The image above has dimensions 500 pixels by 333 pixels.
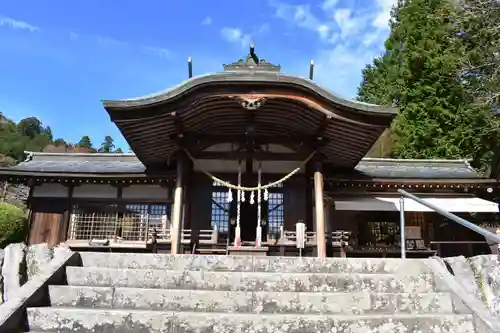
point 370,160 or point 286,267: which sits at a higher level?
point 370,160

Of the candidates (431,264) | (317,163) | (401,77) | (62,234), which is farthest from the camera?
(401,77)

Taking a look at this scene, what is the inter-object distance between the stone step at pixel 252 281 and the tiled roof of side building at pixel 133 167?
7.63m

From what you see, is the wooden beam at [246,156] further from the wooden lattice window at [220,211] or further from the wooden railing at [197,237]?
the wooden railing at [197,237]

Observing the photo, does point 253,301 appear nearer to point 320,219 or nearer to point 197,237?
point 320,219

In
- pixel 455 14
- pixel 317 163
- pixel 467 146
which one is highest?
pixel 455 14

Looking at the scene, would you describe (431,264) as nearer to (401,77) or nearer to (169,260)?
(169,260)

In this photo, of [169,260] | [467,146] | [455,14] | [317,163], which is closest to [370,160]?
[317,163]

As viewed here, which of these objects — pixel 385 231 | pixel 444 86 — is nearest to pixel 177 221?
pixel 385 231

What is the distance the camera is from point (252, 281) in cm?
429

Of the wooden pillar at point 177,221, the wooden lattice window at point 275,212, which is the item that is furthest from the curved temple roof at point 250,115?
the wooden lattice window at point 275,212

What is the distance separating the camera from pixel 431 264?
461cm

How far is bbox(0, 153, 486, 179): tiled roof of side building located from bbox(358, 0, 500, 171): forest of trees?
3776 mm

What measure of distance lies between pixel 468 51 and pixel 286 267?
65.4 ft

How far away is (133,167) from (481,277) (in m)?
10.3
